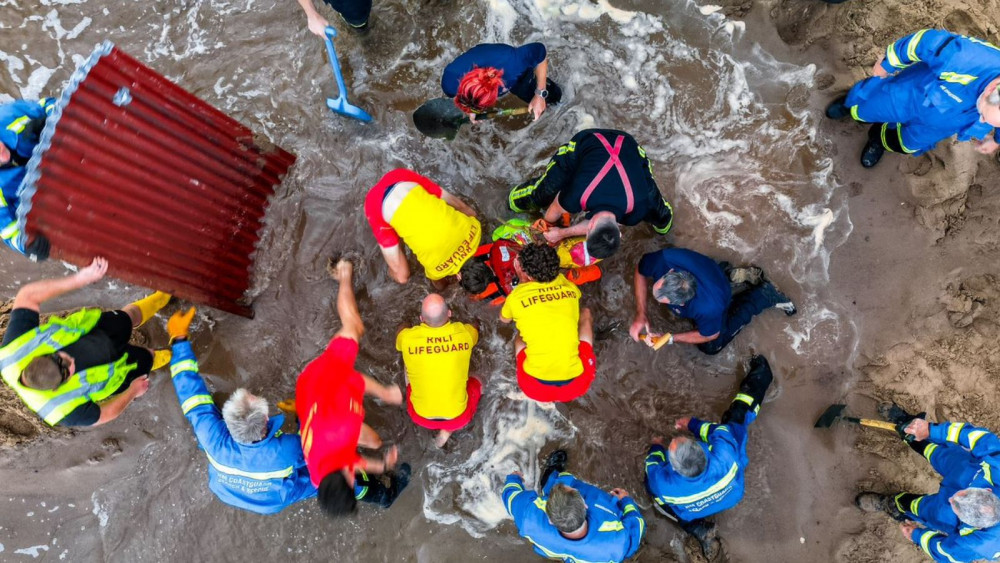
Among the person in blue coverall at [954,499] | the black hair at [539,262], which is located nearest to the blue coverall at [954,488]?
the person in blue coverall at [954,499]

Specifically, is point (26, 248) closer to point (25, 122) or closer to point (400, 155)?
point (25, 122)

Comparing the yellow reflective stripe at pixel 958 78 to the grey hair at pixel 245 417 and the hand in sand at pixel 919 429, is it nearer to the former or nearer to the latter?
the hand in sand at pixel 919 429

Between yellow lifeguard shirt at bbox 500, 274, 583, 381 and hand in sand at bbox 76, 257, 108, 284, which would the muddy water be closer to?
yellow lifeguard shirt at bbox 500, 274, 583, 381

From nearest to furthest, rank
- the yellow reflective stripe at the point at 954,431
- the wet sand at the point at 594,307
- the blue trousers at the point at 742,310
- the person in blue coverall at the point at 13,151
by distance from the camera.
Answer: the person in blue coverall at the point at 13,151 < the yellow reflective stripe at the point at 954,431 < the blue trousers at the point at 742,310 < the wet sand at the point at 594,307

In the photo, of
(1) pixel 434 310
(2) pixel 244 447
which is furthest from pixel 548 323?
(2) pixel 244 447

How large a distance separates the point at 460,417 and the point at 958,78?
15.5 feet

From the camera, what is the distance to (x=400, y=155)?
5.15m

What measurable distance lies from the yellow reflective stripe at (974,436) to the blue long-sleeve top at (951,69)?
7.85ft

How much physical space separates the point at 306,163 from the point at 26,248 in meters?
2.35

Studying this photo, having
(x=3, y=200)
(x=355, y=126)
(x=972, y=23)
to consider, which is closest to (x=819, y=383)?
(x=972, y=23)

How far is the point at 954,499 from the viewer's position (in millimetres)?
3910

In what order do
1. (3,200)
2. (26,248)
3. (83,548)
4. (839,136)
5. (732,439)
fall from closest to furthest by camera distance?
(26,248)
(3,200)
(732,439)
(83,548)
(839,136)

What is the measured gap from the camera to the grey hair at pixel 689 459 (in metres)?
4.00

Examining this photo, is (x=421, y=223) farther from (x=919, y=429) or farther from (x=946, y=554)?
(x=946, y=554)
